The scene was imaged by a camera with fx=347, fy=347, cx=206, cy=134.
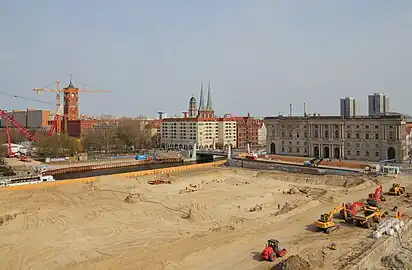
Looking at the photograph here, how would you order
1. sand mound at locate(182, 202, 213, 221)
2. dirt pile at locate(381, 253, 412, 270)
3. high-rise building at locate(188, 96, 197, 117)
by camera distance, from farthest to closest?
high-rise building at locate(188, 96, 197, 117) → sand mound at locate(182, 202, 213, 221) → dirt pile at locate(381, 253, 412, 270)

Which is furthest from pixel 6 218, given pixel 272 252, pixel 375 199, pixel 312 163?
pixel 312 163

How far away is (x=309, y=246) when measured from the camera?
20.9m

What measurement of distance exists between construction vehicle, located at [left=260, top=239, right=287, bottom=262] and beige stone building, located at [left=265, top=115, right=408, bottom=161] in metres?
40.8

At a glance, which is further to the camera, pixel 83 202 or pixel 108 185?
pixel 108 185

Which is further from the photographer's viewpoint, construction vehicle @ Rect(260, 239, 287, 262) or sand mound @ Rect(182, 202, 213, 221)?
sand mound @ Rect(182, 202, 213, 221)

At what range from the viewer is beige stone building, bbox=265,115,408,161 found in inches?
2085

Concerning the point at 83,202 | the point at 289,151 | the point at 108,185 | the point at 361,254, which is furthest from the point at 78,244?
the point at 289,151

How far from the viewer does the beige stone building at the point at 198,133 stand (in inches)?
3883

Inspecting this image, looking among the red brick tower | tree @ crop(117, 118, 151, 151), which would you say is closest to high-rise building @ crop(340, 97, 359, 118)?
tree @ crop(117, 118, 151, 151)

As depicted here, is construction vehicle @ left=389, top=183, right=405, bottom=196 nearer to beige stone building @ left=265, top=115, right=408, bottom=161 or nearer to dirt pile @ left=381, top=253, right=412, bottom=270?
dirt pile @ left=381, top=253, right=412, bottom=270

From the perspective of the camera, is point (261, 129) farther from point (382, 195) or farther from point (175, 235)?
point (175, 235)

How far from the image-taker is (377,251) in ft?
64.1

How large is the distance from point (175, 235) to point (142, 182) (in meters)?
25.7

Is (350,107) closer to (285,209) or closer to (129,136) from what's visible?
(285,209)
